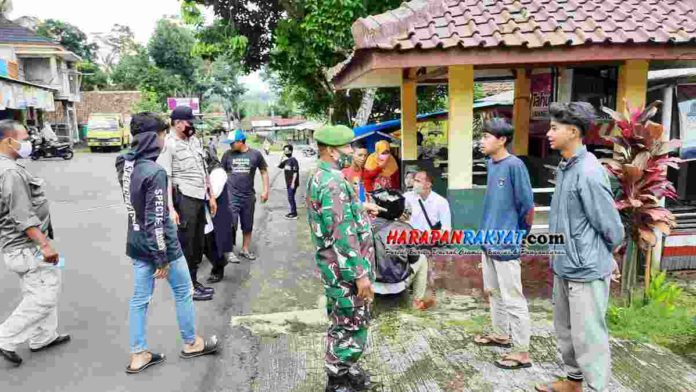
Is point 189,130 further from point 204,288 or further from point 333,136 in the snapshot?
point 333,136

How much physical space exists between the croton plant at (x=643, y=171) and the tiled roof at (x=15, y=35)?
32049mm

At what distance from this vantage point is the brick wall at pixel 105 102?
34375mm

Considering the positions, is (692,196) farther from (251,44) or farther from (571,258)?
(251,44)

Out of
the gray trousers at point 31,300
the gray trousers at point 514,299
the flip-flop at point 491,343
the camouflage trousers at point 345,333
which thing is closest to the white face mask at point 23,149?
the gray trousers at point 31,300

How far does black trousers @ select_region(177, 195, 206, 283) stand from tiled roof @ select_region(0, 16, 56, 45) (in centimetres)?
→ 2937

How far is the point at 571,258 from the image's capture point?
2.94m

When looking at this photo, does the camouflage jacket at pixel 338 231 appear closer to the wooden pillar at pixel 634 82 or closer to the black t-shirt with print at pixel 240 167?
the black t-shirt with print at pixel 240 167

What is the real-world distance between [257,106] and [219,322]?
9819cm

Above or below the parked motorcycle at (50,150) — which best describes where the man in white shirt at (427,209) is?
below

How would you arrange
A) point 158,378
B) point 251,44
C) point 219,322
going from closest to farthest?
1. point 158,378
2. point 219,322
3. point 251,44

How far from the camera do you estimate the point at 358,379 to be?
339 cm

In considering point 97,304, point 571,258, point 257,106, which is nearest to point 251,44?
point 97,304

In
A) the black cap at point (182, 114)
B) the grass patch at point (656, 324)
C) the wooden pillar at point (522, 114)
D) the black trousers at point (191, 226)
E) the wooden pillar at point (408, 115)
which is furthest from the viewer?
the wooden pillar at point (522, 114)

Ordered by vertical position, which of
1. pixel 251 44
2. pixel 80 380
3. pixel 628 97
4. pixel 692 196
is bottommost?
pixel 80 380
